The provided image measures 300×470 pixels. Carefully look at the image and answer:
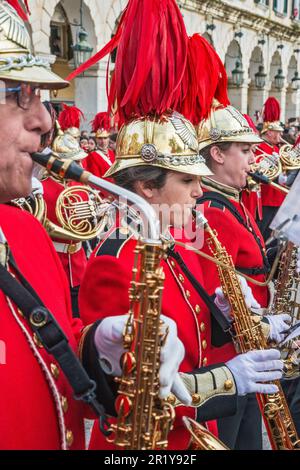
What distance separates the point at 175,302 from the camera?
246 centimetres

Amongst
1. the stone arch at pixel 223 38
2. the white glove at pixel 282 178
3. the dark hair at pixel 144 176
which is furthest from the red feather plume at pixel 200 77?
the stone arch at pixel 223 38

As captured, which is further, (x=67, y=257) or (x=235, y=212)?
(x=67, y=257)

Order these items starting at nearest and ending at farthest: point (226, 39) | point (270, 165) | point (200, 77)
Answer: point (200, 77), point (270, 165), point (226, 39)

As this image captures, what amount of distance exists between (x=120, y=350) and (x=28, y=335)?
244 mm

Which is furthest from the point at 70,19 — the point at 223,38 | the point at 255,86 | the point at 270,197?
the point at 255,86

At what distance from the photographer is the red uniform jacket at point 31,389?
159 cm

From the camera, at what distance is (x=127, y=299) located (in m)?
2.19

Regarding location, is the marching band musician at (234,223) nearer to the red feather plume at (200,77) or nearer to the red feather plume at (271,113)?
the red feather plume at (200,77)

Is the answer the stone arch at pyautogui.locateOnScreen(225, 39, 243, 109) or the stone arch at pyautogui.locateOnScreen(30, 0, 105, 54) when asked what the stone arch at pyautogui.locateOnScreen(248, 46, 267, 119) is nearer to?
the stone arch at pyautogui.locateOnScreen(225, 39, 243, 109)

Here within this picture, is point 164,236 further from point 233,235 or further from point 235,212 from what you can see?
point 235,212

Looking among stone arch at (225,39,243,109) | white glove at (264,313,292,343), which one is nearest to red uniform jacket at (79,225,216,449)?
white glove at (264,313,292,343)

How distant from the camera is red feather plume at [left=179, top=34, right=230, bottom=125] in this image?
3.09 metres

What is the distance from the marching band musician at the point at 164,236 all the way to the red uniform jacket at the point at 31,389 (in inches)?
6.1
